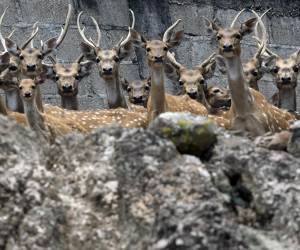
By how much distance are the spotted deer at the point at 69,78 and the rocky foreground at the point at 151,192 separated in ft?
29.1

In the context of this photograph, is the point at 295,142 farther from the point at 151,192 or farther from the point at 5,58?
the point at 5,58

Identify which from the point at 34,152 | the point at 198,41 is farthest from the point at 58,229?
the point at 198,41

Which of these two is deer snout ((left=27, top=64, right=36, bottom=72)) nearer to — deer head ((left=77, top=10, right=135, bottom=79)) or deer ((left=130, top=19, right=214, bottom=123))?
deer ((left=130, top=19, right=214, bottom=123))

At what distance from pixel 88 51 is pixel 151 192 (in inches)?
386

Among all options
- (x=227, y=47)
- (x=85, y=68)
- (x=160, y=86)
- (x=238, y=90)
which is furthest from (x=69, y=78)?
(x=238, y=90)

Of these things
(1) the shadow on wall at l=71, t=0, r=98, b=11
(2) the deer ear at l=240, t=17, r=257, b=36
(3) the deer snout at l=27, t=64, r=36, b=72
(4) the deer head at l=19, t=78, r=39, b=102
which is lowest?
(3) the deer snout at l=27, t=64, r=36, b=72

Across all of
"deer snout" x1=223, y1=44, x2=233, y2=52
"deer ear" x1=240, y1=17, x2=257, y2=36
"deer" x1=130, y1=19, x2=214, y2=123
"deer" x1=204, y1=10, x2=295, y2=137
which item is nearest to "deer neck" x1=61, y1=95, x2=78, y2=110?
"deer" x1=130, y1=19, x2=214, y2=123

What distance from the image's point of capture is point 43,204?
21.0 feet

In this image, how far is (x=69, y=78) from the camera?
51.7ft

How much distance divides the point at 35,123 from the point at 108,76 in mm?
4395

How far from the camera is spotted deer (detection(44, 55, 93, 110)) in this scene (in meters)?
15.6

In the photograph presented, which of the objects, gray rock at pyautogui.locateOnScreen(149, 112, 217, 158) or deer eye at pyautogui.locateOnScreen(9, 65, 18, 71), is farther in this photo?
deer eye at pyautogui.locateOnScreen(9, 65, 18, 71)

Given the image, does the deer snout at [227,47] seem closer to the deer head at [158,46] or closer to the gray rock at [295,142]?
the deer head at [158,46]

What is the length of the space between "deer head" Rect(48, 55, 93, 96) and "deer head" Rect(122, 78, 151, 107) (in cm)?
85
